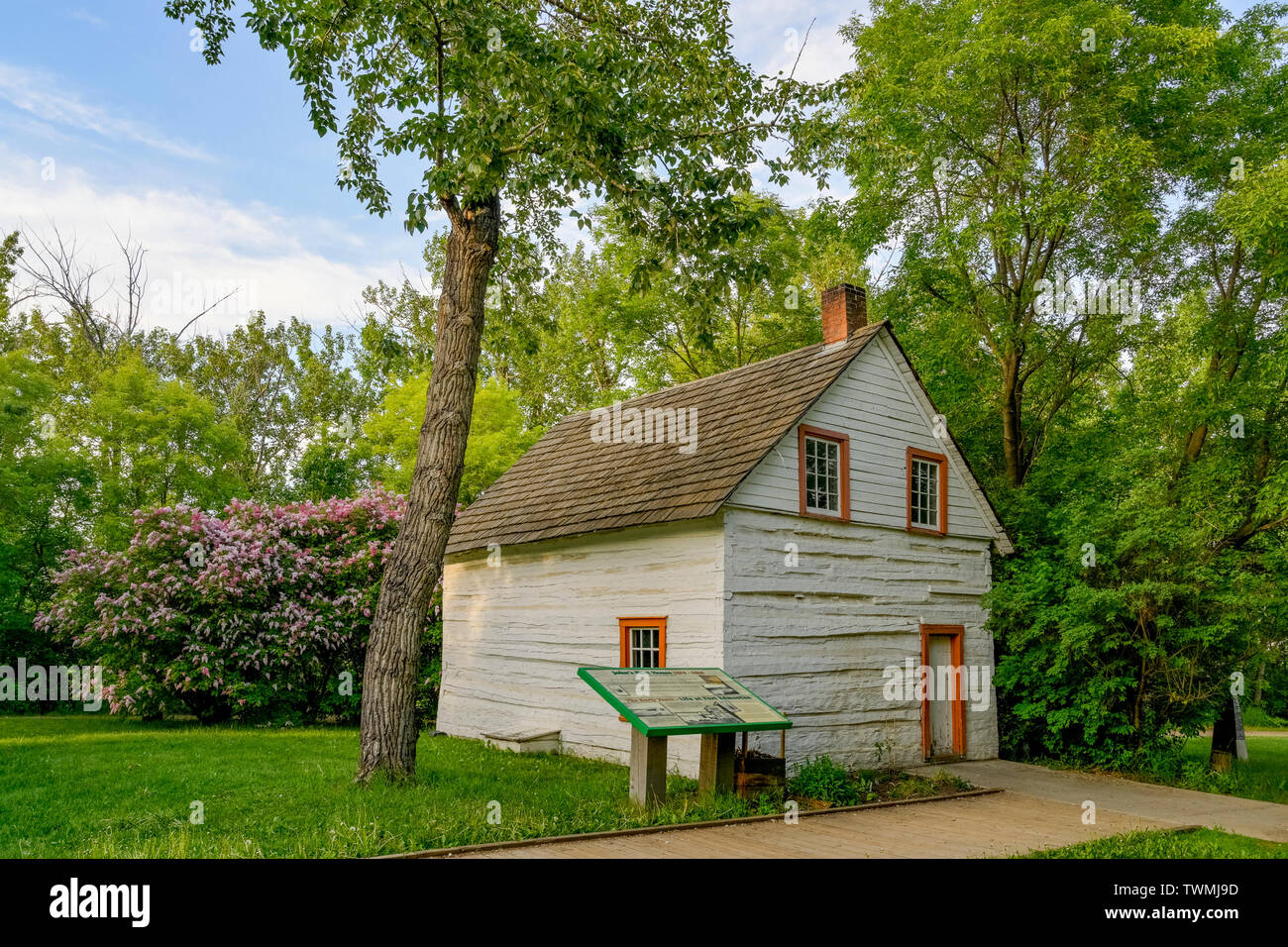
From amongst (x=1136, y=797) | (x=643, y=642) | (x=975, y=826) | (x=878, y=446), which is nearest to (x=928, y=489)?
(x=878, y=446)

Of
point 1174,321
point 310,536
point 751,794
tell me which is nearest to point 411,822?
point 751,794

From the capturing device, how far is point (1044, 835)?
922cm

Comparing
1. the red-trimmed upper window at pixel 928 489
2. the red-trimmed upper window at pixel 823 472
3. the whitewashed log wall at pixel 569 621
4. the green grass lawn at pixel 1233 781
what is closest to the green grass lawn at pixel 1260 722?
the green grass lawn at pixel 1233 781

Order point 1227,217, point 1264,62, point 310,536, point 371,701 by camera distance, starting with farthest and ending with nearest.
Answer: point 310,536
point 1264,62
point 1227,217
point 371,701

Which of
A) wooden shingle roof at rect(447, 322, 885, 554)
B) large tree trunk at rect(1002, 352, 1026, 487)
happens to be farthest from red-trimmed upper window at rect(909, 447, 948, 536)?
large tree trunk at rect(1002, 352, 1026, 487)

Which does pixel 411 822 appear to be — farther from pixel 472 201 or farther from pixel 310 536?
pixel 310 536

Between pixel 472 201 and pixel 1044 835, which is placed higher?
pixel 472 201

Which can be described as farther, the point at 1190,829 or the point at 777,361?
the point at 777,361

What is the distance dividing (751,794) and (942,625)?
6547 mm

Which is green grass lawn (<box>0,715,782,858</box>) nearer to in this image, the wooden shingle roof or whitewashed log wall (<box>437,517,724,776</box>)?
whitewashed log wall (<box>437,517,724,776</box>)

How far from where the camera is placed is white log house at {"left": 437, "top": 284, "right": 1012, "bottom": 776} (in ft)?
42.2

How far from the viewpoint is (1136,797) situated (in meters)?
12.1

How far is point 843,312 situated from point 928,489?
3.37 meters

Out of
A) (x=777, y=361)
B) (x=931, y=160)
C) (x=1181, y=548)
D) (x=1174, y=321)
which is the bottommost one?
(x=1181, y=548)
